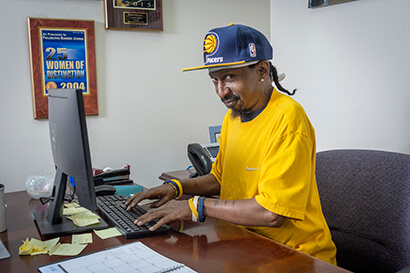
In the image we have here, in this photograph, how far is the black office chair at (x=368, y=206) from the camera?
4.35 feet

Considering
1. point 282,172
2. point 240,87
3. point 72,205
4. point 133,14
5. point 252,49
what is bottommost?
point 72,205

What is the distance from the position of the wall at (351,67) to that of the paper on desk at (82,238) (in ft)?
4.65

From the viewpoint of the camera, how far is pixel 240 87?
52.4 inches

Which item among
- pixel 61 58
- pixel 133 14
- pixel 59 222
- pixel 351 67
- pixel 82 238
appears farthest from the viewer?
pixel 133 14

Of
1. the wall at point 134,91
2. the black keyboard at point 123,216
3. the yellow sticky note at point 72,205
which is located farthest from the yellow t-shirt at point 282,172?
the wall at point 134,91

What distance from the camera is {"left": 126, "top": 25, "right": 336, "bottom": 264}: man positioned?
1.17 meters

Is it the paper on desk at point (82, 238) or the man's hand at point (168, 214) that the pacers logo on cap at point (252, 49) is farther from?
the paper on desk at point (82, 238)

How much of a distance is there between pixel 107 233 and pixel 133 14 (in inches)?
69.6

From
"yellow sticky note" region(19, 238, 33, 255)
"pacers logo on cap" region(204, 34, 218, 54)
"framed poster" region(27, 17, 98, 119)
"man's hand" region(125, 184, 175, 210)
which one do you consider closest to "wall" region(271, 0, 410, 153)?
"pacers logo on cap" region(204, 34, 218, 54)

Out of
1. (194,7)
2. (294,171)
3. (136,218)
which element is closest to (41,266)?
(136,218)

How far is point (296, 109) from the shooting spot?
1271 millimetres

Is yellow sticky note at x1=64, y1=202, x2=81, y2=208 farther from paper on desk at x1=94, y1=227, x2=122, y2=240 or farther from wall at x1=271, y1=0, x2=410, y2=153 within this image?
wall at x1=271, y1=0, x2=410, y2=153

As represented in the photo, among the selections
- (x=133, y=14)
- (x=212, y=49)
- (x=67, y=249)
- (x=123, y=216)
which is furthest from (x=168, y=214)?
(x=133, y=14)

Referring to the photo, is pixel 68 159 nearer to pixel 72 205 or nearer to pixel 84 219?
pixel 84 219
